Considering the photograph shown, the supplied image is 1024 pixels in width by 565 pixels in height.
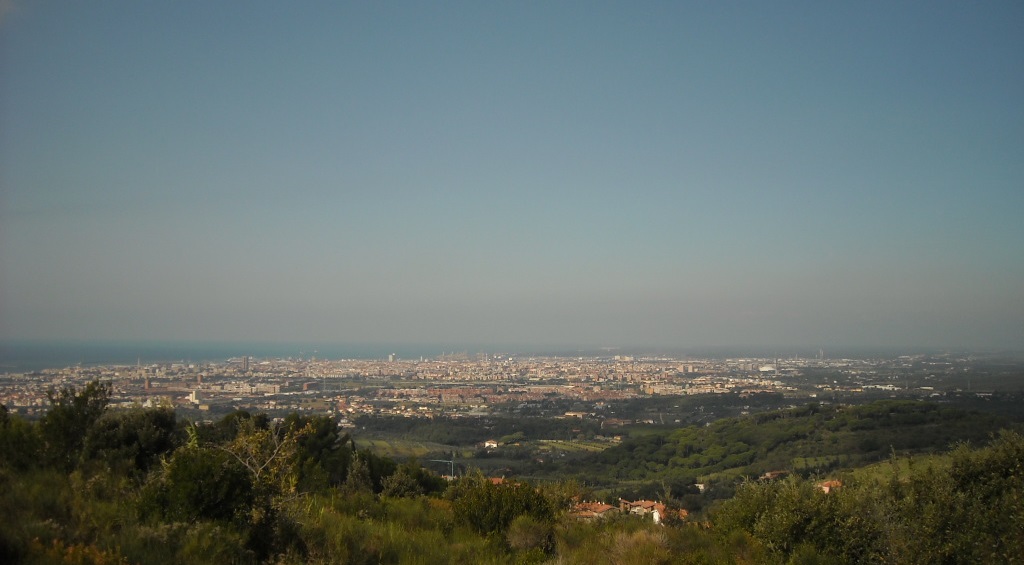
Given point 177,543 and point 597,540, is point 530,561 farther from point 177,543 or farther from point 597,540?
point 177,543

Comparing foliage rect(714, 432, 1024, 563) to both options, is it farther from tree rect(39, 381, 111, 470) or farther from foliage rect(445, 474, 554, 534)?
tree rect(39, 381, 111, 470)

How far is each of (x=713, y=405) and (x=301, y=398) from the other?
33002mm

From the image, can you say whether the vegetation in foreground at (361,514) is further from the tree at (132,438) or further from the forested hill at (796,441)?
the forested hill at (796,441)

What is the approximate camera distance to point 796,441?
32.4 m

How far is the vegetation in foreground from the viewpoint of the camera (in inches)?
224

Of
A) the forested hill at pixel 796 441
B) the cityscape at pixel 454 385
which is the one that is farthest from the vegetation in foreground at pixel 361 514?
the forested hill at pixel 796 441

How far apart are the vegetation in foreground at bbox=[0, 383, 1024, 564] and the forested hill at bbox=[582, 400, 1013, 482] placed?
15.8 m

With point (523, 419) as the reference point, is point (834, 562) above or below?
above

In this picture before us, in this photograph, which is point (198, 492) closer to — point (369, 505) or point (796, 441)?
point (369, 505)

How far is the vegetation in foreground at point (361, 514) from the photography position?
568cm

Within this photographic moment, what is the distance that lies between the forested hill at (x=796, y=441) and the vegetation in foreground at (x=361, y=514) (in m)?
15.8

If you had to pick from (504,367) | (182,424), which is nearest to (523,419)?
(182,424)

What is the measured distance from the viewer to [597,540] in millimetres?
8930

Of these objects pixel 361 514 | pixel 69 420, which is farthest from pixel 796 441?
pixel 69 420
